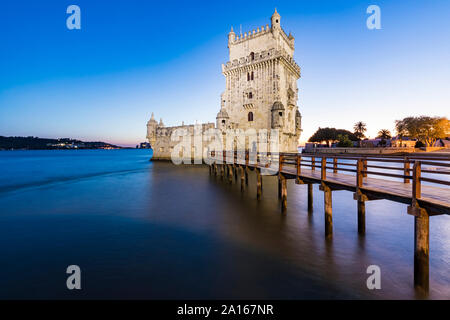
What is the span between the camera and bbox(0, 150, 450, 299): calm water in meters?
5.76

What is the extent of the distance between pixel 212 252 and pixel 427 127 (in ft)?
213

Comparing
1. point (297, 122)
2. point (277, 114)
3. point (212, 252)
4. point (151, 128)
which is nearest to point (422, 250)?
point (212, 252)

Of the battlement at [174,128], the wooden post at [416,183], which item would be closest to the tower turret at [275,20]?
the battlement at [174,128]

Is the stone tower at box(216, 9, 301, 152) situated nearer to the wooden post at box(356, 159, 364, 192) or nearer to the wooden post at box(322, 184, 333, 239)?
the wooden post at box(322, 184, 333, 239)

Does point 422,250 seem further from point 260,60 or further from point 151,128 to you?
point 151,128

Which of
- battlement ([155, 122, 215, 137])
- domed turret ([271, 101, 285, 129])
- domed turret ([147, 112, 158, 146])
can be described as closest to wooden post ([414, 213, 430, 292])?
domed turret ([271, 101, 285, 129])

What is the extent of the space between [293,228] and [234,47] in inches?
1376

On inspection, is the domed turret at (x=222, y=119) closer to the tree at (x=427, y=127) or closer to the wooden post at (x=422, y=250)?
the wooden post at (x=422, y=250)

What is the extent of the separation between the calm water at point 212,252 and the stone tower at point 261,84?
69.7 ft

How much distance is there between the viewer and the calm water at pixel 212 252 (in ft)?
18.9

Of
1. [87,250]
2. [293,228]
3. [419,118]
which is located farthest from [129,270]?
[419,118]

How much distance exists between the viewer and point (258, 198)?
15.2m

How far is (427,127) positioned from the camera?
164 feet

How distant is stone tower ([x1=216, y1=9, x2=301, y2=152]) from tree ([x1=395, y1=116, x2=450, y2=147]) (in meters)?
36.0
